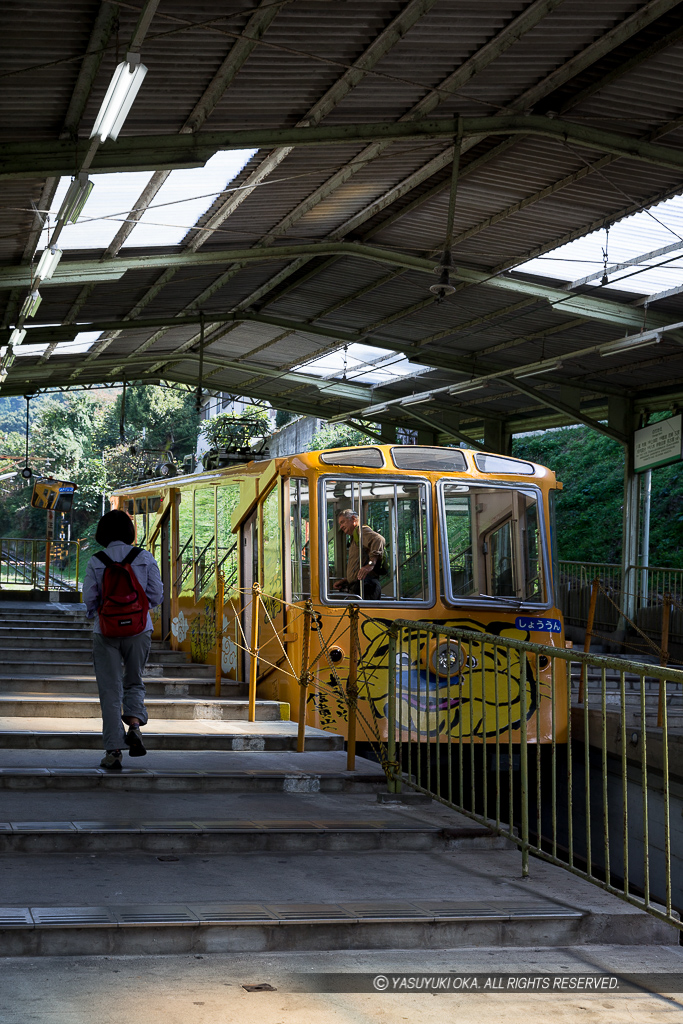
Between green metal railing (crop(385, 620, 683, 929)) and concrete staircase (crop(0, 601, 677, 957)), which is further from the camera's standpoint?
green metal railing (crop(385, 620, 683, 929))

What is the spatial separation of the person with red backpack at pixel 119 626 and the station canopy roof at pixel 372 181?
12.2 ft

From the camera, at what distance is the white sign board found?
1808 cm

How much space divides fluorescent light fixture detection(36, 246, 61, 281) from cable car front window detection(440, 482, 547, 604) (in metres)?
5.49

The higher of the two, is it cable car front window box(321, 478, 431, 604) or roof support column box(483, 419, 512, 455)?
roof support column box(483, 419, 512, 455)

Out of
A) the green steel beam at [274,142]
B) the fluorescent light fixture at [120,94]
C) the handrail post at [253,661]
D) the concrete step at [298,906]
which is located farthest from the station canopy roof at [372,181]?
the concrete step at [298,906]

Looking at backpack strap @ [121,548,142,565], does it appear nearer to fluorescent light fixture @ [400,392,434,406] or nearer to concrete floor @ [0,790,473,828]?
concrete floor @ [0,790,473,828]

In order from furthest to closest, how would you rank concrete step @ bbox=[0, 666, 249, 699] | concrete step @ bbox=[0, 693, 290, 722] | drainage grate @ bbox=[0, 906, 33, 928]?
concrete step @ bbox=[0, 666, 249, 699] → concrete step @ bbox=[0, 693, 290, 722] → drainage grate @ bbox=[0, 906, 33, 928]

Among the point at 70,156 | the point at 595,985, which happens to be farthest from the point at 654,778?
the point at 70,156

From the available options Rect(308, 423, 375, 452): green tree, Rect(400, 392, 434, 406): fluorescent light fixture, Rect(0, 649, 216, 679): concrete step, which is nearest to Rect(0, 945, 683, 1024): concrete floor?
Rect(0, 649, 216, 679): concrete step

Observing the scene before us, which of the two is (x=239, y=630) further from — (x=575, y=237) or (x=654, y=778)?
(x=575, y=237)

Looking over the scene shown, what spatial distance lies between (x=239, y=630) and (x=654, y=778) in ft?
15.6

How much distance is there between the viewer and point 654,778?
34.2ft

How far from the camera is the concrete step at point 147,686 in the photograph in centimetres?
1122

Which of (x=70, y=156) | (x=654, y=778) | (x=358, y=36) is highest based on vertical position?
(x=358, y=36)
